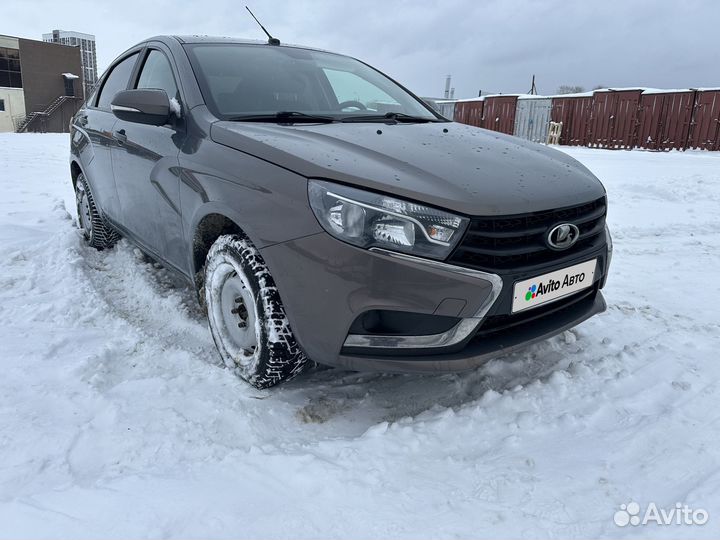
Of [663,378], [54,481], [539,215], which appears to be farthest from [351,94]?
[54,481]

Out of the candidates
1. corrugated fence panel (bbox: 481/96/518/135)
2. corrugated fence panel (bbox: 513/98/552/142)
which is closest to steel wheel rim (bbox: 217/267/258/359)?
corrugated fence panel (bbox: 513/98/552/142)

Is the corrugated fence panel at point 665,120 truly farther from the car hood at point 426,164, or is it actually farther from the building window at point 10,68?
the building window at point 10,68

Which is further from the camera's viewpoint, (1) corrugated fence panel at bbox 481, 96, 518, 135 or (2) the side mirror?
(1) corrugated fence panel at bbox 481, 96, 518, 135

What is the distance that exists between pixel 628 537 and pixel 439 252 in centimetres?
102

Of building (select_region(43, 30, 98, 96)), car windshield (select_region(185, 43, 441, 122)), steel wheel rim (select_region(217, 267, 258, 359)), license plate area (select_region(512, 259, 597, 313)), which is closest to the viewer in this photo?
license plate area (select_region(512, 259, 597, 313))

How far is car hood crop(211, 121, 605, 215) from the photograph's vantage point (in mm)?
1817

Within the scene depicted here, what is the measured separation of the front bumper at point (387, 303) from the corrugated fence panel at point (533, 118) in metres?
20.0

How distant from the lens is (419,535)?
1.49 m

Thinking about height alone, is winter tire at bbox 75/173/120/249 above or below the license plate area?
below

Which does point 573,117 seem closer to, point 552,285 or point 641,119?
point 641,119

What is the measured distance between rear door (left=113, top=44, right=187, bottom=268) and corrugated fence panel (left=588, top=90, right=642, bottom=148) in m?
18.4

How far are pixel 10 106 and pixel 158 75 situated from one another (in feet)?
141

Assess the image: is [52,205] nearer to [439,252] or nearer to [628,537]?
[439,252]

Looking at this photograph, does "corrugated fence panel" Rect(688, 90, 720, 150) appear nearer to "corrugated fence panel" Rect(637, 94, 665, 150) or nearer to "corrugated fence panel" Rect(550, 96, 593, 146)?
"corrugated fence panel" Rect(637, 94, 665, 150)
